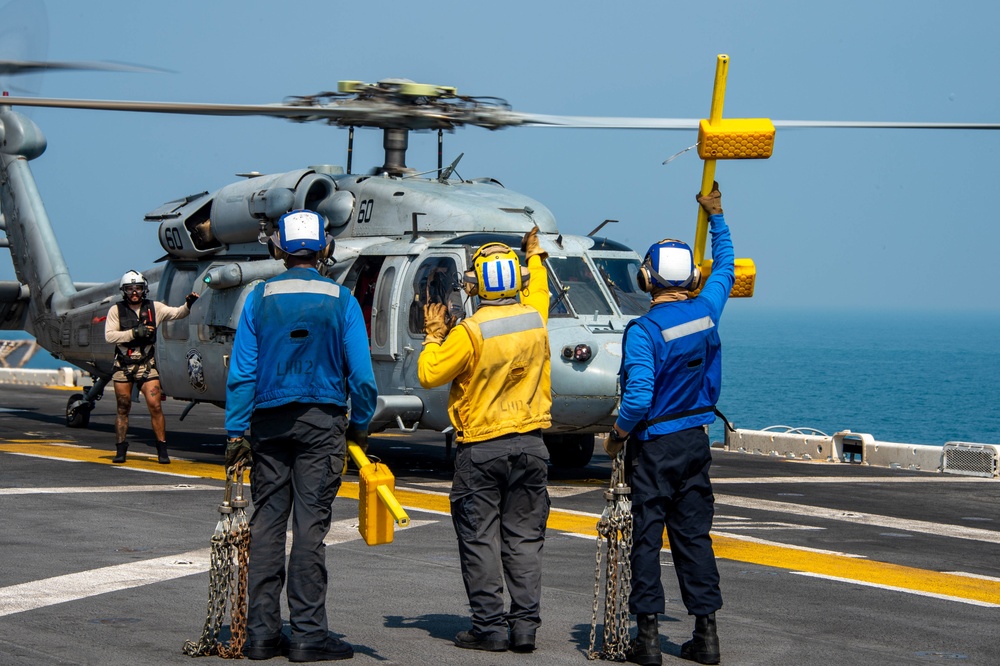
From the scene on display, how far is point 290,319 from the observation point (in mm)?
6484

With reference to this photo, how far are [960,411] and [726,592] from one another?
73.2 m

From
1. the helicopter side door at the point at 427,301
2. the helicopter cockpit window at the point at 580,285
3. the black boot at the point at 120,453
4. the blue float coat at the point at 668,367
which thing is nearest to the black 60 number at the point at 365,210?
the helicopter side door at the point at 427,301

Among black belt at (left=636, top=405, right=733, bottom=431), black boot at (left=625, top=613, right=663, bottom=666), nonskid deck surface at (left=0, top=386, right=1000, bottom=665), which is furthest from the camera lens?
nonskid deck surface at (left=0, top=386, right=1000, bottom=665)

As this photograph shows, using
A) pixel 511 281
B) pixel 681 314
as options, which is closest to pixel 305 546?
pixel 511 281

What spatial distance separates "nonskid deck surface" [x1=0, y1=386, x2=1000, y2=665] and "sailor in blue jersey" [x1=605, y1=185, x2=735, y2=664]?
39 centimetres

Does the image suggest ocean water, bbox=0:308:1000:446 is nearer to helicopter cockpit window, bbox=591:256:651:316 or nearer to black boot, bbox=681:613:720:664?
helicopter cockpit window, bbox=591:256:651:316

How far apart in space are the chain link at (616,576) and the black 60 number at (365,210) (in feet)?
27.3

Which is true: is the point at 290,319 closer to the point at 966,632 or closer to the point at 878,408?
the point at 966,632

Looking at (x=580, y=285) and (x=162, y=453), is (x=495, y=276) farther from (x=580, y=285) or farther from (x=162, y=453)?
(x=162, y=453)

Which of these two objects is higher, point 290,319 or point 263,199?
point 263,199

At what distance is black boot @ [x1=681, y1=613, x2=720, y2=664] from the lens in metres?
6.48

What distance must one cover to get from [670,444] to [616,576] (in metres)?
0.70

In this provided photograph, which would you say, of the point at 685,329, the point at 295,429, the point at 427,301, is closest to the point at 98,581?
the point at 295,429

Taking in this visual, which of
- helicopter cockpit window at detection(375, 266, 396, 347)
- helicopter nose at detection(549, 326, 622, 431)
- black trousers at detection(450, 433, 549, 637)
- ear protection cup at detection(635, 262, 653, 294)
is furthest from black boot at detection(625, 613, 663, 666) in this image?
helicopter cockpit window at detection(375, 266, 396, 347)
